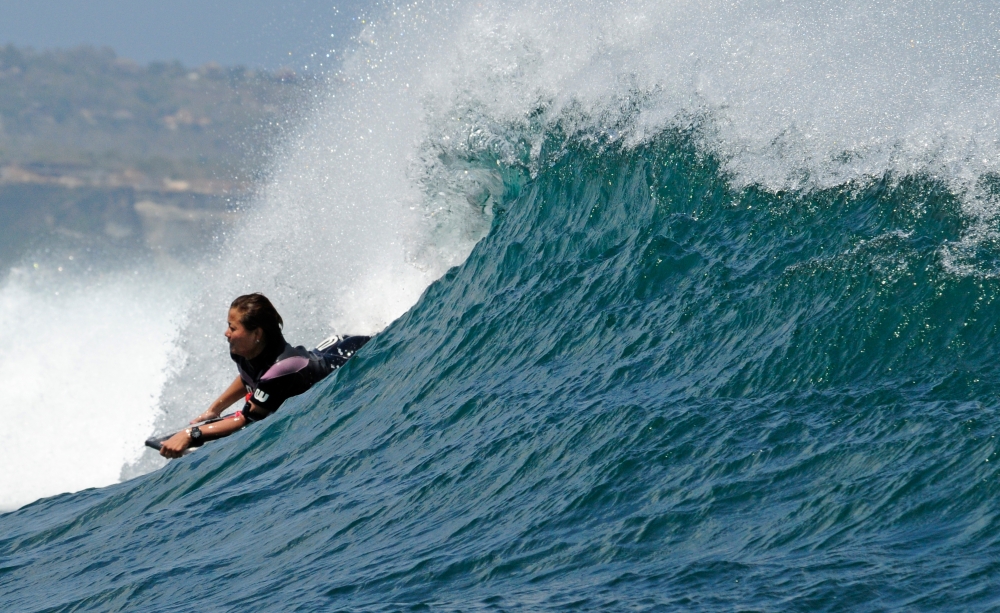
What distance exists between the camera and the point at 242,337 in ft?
27.3

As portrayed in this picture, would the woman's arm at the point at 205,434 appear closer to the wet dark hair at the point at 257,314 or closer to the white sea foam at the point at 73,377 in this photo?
the wet dark hair at the point at 257,314

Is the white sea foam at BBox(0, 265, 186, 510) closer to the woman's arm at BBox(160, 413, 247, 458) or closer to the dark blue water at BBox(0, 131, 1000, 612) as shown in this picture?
the woman's arm at BBox(160, 413, 247, 458)

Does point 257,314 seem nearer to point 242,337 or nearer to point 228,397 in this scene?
point 242,337

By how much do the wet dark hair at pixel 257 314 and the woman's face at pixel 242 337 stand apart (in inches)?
1.2

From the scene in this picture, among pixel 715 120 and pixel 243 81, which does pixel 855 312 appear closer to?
pixel 715 120

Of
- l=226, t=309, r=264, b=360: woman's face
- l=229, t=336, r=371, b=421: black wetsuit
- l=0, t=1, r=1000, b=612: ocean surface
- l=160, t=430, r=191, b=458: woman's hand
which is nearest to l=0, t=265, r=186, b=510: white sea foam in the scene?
l=0, t=1, r=1000, b=612: ocean surface

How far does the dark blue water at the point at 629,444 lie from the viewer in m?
4.96

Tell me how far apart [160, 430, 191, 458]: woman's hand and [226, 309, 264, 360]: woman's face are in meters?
0.69

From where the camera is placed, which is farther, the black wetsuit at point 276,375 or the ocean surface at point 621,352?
the black wetsuit at point 276,375

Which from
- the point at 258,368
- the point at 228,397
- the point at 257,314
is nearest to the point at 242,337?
the point at 257,314

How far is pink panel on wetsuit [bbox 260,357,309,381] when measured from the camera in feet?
27.7

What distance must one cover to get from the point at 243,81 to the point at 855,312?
139 meters

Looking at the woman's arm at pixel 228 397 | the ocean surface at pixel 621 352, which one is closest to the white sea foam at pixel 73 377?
the ocean surface at pixel 621 352

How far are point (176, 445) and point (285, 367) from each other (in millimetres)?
915
